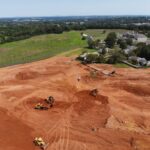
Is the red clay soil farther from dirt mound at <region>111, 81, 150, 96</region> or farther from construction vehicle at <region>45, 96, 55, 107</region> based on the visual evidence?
construction vehicle at <region>45, 96, 55, 107</region>

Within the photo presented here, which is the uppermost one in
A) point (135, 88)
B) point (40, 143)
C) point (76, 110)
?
point (40, 143)

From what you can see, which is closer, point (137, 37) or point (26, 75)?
point (26, 75)

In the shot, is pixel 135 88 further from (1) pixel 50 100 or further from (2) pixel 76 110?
(1) pixel 50 100

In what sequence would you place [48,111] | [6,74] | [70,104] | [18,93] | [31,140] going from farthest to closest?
[6,74], [18,93], [70,104], [48,111], [31,140]

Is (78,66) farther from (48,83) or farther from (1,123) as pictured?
(1,123)

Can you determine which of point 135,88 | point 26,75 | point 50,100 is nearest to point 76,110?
point 50,100

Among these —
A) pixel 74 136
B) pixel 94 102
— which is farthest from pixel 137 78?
pixel 74 136

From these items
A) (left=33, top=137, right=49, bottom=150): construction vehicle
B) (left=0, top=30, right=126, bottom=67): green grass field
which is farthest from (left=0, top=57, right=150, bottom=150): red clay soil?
(left=0, top=30, right=126, bottom=67): green grass field
